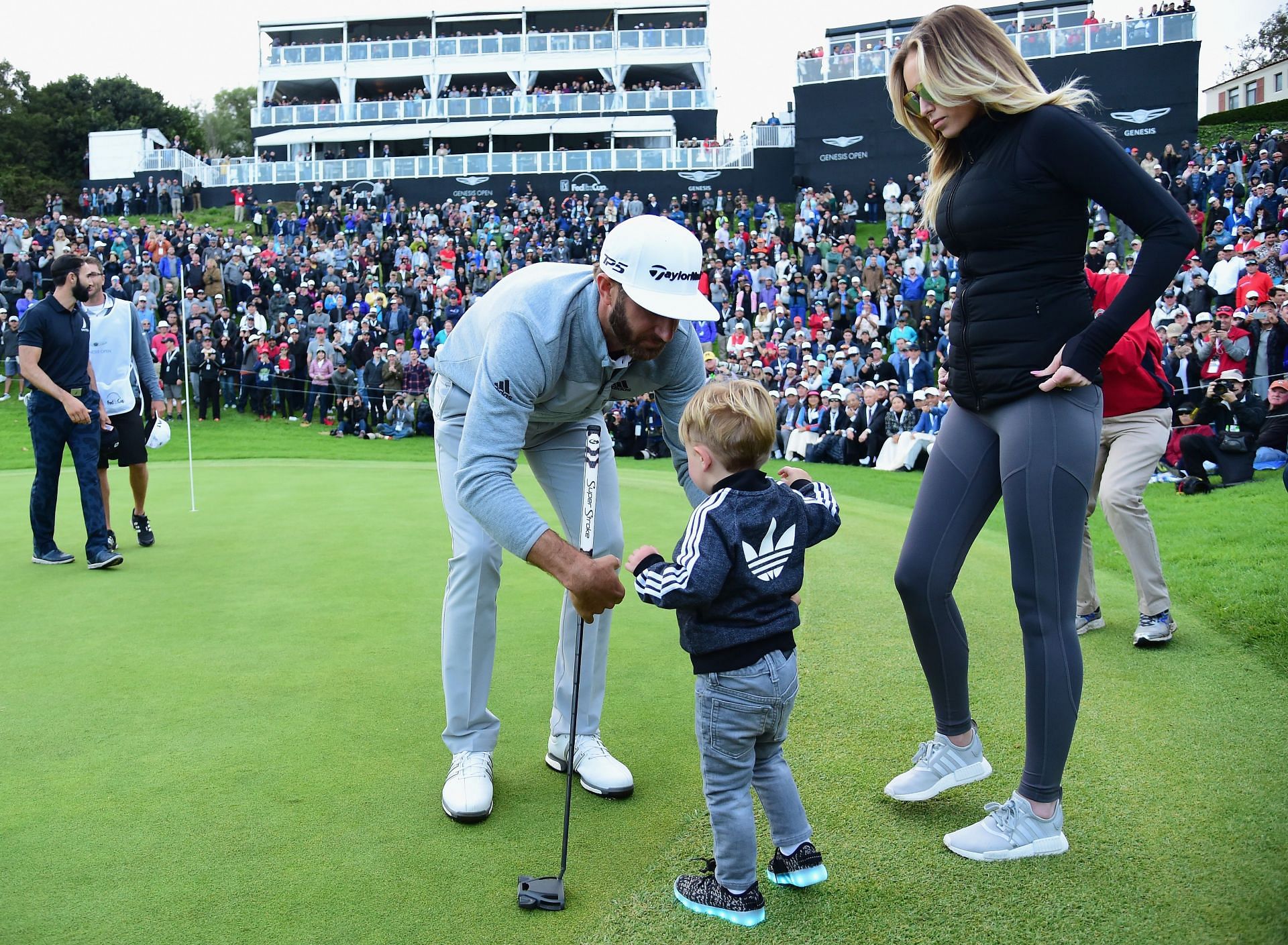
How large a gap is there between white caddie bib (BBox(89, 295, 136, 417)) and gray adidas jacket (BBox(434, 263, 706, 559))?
18.2ft

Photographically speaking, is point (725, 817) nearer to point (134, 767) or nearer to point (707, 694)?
point (707, 694)

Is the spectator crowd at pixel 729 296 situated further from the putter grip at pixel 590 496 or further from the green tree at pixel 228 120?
the green tree at pixel 228 120

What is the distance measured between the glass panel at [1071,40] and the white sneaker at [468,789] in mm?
37607

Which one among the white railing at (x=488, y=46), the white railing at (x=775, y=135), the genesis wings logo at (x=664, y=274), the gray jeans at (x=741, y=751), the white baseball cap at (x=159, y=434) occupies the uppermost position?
the white railing at (x=488, y=46)

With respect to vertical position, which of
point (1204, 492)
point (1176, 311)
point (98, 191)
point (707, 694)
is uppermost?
point (98, 191)

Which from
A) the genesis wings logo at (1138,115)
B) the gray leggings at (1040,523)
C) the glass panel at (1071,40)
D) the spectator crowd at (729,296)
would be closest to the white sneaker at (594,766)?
the gray leggings at (1040,523)

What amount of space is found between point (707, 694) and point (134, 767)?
2.35 metres

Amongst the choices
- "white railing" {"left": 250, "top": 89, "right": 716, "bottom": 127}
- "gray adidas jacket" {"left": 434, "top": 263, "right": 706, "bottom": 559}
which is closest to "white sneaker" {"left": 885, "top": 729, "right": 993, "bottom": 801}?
"gray adidas jacket" {"left": 434, "top": 263, "right": 706, "bottom": 559}

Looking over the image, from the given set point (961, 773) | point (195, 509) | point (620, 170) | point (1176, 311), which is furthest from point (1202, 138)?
point (961, 773)

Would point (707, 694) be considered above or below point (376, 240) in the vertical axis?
below

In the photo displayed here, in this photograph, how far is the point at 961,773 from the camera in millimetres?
3682

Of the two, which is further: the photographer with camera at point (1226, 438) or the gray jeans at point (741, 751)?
the photographer with camera at point (1226, 438)

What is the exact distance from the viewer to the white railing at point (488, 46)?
55844 millimetres

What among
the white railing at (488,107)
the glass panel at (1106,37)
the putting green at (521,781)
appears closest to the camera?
the putting green at (521,781)
